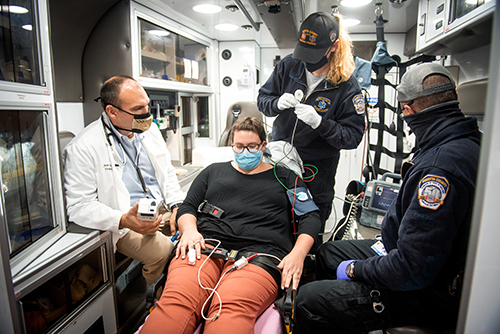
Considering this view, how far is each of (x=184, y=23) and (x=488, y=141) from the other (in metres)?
3.10

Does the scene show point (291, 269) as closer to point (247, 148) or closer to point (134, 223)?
point (247, 148)

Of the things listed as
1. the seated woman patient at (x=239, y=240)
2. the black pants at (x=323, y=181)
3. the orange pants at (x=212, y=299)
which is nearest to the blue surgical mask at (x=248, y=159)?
the seated woman patient at (x=239, y=240)

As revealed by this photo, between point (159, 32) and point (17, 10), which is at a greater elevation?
point (159, 32)

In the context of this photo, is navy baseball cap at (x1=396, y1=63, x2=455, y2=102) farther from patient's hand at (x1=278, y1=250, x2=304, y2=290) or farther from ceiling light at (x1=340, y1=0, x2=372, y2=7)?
ceiling light at (x1=340, y1=0, x2=372, y2=7)

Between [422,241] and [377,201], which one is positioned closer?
[422,241]

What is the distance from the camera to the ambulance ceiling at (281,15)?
2455 millimetres

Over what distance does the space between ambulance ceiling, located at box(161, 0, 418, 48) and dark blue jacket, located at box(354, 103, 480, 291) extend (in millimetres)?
1641

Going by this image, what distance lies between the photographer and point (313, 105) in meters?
1.93

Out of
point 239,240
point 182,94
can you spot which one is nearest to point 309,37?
point 239,240

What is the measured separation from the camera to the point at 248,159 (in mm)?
1847

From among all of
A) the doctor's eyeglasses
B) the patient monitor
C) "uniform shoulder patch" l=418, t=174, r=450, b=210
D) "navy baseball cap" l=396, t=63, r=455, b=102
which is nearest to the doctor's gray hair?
the doctor's eyeglasses

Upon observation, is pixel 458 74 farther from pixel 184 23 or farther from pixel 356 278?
pixel 184 23

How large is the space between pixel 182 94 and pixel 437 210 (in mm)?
3113

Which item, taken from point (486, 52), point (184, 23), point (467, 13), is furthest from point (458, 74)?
point (184, 23)
